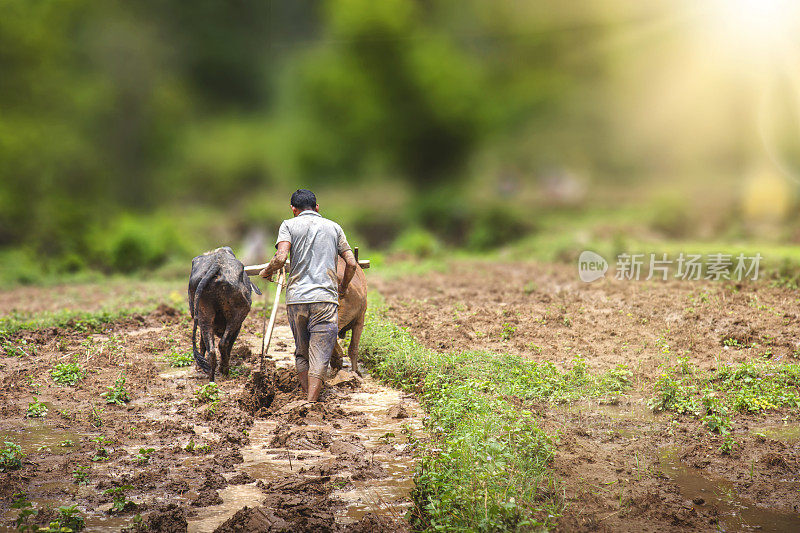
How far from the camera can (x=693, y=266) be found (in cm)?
1234

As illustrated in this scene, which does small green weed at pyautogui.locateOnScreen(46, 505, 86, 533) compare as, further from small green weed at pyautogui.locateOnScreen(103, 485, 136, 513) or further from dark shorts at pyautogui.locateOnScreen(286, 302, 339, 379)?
dark shorts at pyautogui.locateOnScreen(286, 302, 339, 379)

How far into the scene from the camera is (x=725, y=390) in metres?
6.69

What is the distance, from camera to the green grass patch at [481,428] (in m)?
4.21

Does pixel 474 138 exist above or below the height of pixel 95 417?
above

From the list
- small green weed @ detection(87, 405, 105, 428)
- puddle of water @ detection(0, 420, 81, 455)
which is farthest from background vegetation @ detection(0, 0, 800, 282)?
puddle of water @ detection(0, 420, 81, 455)

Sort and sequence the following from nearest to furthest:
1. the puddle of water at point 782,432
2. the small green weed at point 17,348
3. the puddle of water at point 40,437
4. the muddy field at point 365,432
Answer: the muddy field at point 365,432 < the puddle of water at point 40,437 < the puddle of water at point 782,432 < the small green weed at point 17,348

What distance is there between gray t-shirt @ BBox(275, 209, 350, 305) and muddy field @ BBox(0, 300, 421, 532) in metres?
0.97

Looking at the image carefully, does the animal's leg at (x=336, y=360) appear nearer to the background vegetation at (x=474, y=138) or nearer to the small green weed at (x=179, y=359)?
the small green weed at (x=179, y=359)

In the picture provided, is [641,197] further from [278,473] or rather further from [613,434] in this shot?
[278,473]

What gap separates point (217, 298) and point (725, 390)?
4.98 m

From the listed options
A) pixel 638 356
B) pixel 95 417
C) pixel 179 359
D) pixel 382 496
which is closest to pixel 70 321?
pixel 179 359

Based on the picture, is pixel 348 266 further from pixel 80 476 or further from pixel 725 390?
pixel 725 390

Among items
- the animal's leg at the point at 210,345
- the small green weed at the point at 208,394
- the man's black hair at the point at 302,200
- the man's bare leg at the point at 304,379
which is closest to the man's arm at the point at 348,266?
the man's black hair at the point at 302,200

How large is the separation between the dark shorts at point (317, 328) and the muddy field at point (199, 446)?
1.24 feet
